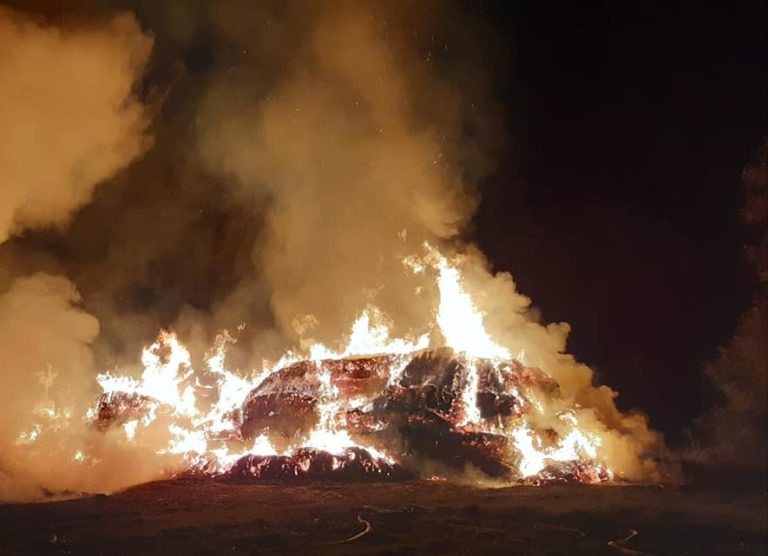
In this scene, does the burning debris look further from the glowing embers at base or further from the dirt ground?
the dirt ground

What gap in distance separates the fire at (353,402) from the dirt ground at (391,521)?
194 cm

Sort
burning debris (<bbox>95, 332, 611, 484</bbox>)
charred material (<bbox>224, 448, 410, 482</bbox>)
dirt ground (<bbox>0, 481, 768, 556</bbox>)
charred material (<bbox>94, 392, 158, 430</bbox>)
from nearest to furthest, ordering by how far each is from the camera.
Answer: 1. dirt ground (<bbox>0, 481, 768, 556</bbox>)
2. charred material (<bbox>224, 448, 410, 482</bbox>)
3. burning debris (<bbox>95, 332, 611, 484</bbox>)
4. charred material (<bbox>94, 392, 158, 430</bbox>)

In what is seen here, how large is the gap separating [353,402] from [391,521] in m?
7.72

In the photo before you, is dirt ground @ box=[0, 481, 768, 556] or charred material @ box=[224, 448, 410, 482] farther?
charred material @ box=[224, 448, 410, 482]

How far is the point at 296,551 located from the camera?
13.8 m

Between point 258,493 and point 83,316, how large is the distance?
6.33 metres

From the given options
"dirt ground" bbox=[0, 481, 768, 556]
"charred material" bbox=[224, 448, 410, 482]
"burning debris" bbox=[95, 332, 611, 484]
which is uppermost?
"burning debris" bbox=[95, 332, 611, 484]

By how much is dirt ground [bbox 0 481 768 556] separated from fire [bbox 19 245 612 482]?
1.94 metres

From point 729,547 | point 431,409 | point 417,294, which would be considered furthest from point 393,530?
point 417,294

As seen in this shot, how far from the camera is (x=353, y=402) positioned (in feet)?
76.0

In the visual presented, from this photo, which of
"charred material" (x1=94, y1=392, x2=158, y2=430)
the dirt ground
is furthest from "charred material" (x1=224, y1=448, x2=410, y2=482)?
"charred material" (x1=94, y1=392, x2=158, y2=430)

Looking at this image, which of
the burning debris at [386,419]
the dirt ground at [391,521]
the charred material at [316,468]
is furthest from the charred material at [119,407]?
the charred material at [316,468]

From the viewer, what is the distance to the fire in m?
21.0

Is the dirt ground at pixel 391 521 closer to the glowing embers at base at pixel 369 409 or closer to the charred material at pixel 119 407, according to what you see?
the glowing embers at base at pixel 369 409
